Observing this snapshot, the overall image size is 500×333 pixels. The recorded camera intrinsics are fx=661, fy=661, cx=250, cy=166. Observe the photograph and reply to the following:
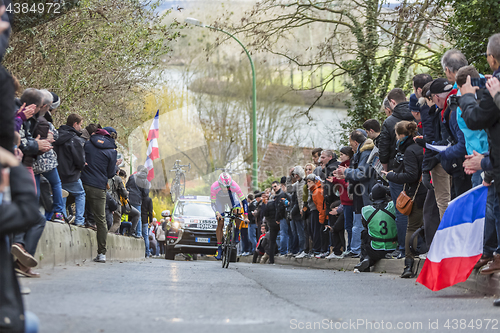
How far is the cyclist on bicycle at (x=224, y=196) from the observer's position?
13477 millimetres

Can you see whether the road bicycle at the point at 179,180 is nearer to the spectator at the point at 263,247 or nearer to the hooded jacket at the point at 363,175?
the spectator at the point at 263,247

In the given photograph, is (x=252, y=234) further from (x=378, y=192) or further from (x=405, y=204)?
(x=405, y=204)

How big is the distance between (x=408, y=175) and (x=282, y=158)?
39.6 metres

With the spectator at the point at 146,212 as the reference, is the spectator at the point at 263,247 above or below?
below

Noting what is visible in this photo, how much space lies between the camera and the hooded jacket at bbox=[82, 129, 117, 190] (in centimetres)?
1179

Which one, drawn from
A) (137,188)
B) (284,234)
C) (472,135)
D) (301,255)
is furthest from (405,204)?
A: (137,188)

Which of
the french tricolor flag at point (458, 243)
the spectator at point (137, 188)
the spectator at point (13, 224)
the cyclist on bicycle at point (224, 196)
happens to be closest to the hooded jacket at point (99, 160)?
the cyclist on bicycle at point (224, 196)

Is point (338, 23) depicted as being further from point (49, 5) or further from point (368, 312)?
point (368, 312)

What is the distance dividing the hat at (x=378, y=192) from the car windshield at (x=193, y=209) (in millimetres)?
12462

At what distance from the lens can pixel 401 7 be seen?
18.8 metres

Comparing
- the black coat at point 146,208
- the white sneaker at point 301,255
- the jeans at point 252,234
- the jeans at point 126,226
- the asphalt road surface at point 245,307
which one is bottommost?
the jeans at point 252,234

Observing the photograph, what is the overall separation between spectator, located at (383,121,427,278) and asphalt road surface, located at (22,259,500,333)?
1095 millimetres

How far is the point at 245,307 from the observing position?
5668mm


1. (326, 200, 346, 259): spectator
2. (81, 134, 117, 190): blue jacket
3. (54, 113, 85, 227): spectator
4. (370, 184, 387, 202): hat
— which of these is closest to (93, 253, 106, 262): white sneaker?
(81, 134, 117, 190): blue jacket
